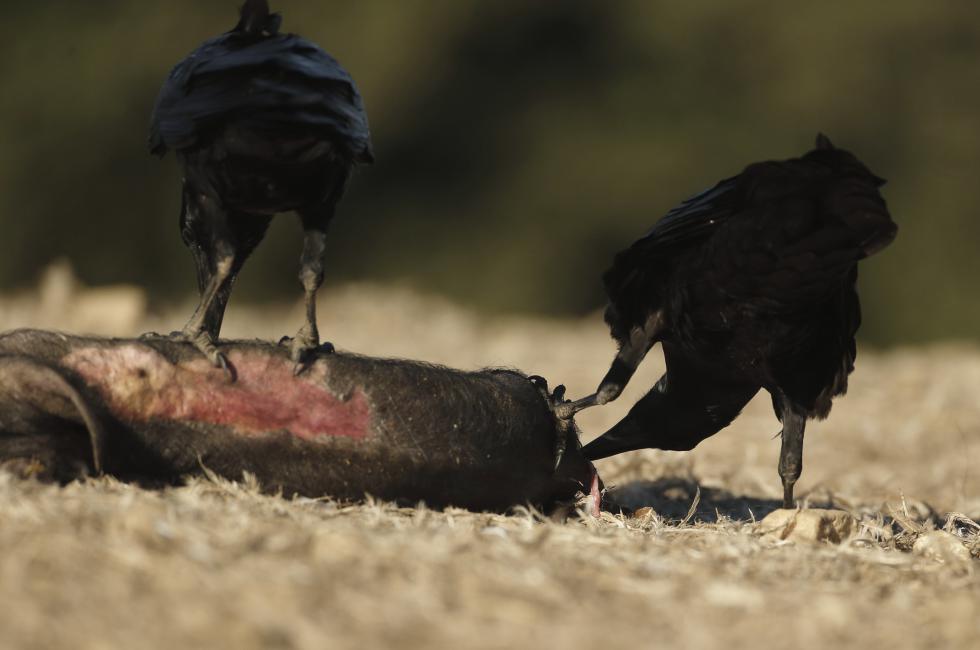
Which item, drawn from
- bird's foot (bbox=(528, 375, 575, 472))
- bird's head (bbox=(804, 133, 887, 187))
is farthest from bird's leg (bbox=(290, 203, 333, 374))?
bird's head (bbox=(804, 133, 887, 187))

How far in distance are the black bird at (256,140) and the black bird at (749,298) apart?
1.06 meters

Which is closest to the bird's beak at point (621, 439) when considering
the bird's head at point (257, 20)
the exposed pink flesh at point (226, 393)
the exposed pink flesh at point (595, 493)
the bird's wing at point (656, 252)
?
the exposed pink flesh at point (595, 493)

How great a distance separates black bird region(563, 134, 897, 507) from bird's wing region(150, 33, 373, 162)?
1130 mm

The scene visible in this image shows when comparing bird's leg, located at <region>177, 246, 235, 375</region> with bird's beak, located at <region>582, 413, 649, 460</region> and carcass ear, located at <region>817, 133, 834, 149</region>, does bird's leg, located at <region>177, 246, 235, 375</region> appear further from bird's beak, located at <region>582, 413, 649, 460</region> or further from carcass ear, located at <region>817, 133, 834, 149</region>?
carcass ear, located at <region>817, 133, 834, 149</region>

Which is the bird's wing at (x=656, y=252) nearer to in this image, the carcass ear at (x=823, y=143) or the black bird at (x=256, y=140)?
the carcass ear at (x=823, y=143)

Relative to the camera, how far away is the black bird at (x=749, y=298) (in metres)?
3.91

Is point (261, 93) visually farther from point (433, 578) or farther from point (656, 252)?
point (433, 578)

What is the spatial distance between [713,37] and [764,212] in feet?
22.5

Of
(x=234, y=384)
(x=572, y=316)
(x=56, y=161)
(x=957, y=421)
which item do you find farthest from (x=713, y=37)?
(x=234, y=384)

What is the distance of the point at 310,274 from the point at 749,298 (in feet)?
4.41

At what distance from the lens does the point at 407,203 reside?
35.6ft

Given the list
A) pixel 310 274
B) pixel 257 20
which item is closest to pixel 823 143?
pixel 310 274

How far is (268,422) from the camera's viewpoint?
152 inches

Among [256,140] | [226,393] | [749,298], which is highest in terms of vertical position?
[256,140]
